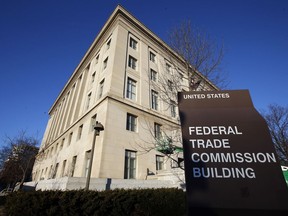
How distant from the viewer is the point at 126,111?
1563cm

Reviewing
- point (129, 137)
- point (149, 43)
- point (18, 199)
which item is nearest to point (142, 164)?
point (129, 137)

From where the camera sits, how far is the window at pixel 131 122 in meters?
15.5

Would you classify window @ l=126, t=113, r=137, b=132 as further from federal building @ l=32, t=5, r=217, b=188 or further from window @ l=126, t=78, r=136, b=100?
window @ l=126, t=78, r=136, b=100

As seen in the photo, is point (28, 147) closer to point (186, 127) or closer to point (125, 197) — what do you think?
point (125, 197)

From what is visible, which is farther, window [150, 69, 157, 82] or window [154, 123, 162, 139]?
window [150, 69, 157, 82]

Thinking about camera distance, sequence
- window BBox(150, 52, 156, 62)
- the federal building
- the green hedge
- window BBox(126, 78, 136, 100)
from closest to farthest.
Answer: the green hedge
the federal building
window BBox(126, 78, 136, 100)
window BBox(150, 52, 156, 62)

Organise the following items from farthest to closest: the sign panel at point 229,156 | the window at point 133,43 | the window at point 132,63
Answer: the window at point 133,43 < the window at point 132,63 < the sign panel at point 229,156

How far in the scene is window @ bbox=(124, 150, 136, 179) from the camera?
13461 millimetres

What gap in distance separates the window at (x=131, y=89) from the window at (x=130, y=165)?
605 centimetres

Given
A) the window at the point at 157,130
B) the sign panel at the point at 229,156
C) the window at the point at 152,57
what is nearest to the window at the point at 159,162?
the window at the point at 157,130

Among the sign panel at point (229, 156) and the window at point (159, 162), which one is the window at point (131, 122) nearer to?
the window at point (159, 162)

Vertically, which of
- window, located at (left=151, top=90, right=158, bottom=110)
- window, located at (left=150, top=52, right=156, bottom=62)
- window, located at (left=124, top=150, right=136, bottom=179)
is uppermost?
window, located at (left=150, top=52, right=156, bottom=62)

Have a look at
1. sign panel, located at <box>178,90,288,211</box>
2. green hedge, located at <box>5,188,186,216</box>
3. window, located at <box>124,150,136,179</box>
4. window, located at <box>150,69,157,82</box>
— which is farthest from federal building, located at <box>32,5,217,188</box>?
sign panel, located at <box>178,90,288,211</box>

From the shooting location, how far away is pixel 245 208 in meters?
1.66
